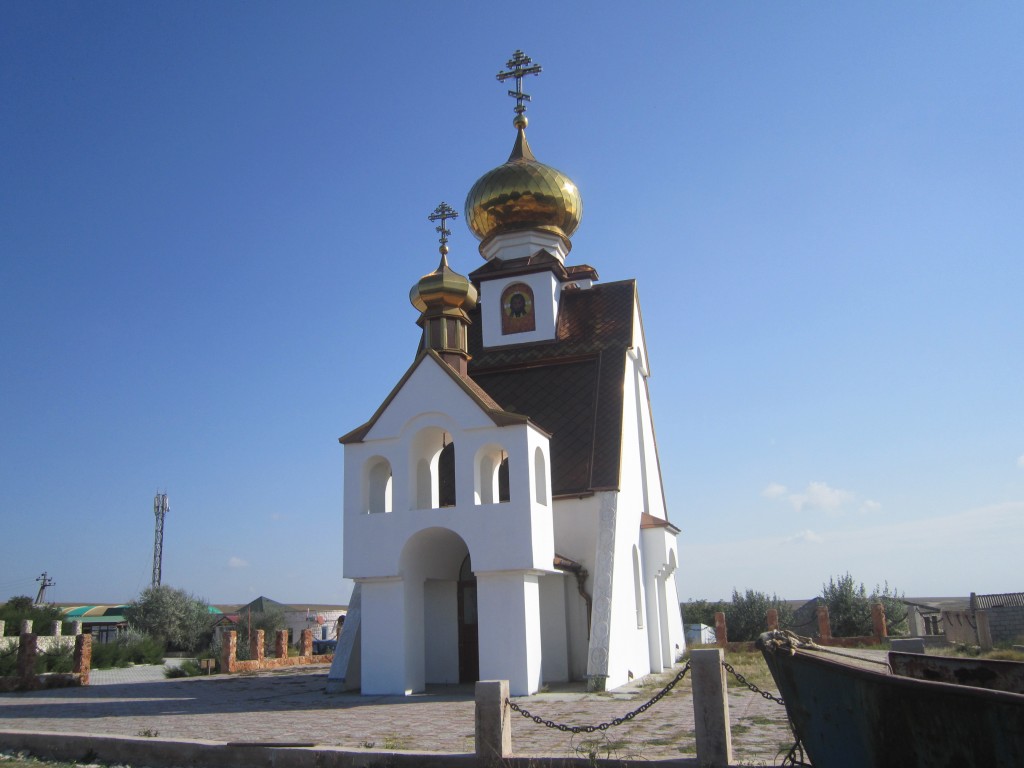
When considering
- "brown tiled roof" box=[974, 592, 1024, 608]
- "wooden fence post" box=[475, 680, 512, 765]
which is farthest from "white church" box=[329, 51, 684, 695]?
"brown tiled roof" box=[974, 592, 1024, 608]

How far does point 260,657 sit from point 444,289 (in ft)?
40.4

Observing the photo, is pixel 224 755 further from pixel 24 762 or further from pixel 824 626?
pixel 824 626

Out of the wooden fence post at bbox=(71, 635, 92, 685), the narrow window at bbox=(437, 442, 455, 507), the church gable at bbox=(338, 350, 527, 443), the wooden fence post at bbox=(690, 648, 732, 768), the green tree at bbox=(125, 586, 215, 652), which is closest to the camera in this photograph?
the wooden fence post at bbox=(690, 648, 732, 768)

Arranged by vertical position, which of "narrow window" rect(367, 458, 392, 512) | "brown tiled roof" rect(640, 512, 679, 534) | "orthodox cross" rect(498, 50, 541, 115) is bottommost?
"brown tiled roof" rect(640, 512, 679, 534)

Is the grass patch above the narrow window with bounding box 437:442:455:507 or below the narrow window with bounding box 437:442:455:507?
below

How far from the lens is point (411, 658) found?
13.6 m

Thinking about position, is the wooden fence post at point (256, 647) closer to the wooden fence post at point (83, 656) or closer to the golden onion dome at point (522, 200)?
the wooden fence post at point (83, 656)

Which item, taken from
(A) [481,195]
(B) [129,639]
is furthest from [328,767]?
(B) [129,639]

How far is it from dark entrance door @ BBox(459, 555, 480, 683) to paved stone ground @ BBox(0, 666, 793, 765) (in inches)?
34.1

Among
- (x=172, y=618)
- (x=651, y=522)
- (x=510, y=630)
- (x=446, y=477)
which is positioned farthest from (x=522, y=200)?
(x=172, y=618)

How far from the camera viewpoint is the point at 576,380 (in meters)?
17.6

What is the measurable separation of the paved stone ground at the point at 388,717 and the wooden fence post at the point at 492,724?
42cm

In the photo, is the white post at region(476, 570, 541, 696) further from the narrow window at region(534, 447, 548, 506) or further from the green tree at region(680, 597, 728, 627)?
the green tree at region(680, 597, 728, 627)

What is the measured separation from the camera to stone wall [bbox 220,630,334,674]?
795 inches
